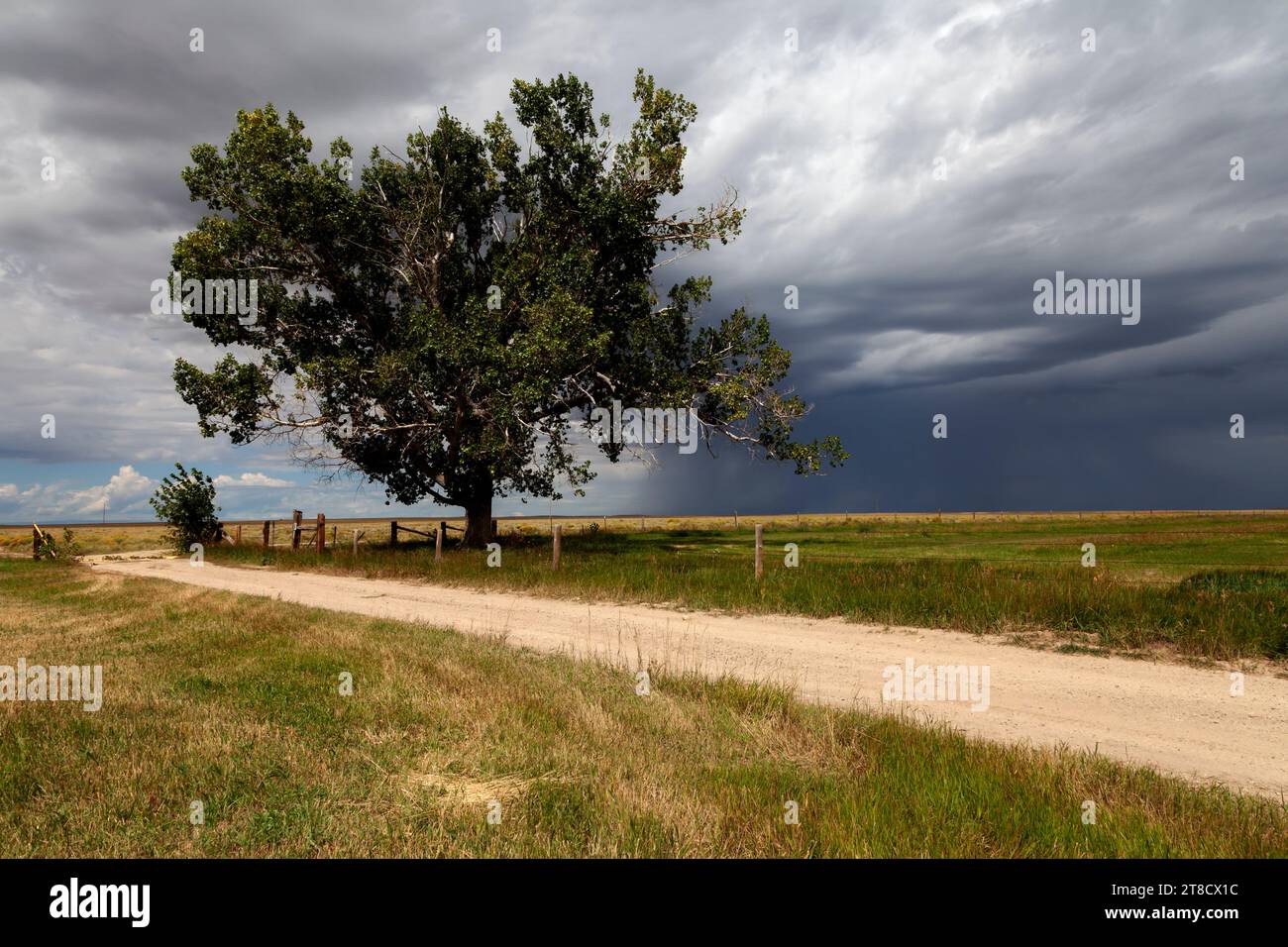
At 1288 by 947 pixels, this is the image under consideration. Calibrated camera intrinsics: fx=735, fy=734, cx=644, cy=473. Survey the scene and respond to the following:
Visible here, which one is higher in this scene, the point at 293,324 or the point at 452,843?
the point at 293,324

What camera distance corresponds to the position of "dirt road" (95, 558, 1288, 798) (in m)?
6.82

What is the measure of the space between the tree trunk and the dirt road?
16167mm

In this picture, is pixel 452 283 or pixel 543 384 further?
pixel 452 283

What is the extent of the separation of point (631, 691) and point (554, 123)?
2768 centimetres

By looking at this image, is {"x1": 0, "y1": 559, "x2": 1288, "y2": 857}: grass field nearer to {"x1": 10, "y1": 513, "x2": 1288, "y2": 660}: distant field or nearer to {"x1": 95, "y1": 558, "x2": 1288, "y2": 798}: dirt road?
{"x1": 95, "y1": 558, "x2": 1288, "y2": 798}: dirt road

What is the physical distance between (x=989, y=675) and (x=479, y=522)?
2718 centimetres

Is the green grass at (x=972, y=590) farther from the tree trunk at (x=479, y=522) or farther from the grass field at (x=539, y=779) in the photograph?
the grass field at (x=539, y=779)

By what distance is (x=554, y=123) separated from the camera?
30.0 m

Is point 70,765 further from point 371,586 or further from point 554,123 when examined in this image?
point 554,123

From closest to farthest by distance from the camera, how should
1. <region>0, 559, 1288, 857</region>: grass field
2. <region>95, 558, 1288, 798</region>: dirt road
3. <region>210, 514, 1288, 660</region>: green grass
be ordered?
<region>0, 559, 1288, 857</region>: grass field
<region>95, 558, 1288, 798</region>: dirt road
<region>210, 514, 1288, 660</region>: green grass

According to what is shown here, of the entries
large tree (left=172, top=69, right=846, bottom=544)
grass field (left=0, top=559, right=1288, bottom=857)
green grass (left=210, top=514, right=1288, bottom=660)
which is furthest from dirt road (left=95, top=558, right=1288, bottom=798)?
large tree (left=172, top=69, right=846, bottom=544)
